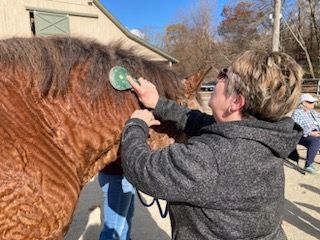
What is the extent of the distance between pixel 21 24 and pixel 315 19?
23016mm

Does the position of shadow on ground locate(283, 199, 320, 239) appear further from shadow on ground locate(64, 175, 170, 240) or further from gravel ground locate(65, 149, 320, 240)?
shadow on ground locate(64, 175, 170, 240)

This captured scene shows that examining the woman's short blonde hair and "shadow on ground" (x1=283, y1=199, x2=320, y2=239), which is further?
"shadow on ground" (x1=283, y1=199, x2=320, y2=239)

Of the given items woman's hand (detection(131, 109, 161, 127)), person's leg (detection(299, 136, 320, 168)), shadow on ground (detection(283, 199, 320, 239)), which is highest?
woman's hand (detection(131, 109, 161, 127))

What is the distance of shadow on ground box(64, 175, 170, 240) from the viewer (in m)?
3.67

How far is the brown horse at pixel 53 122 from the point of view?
3.79ft

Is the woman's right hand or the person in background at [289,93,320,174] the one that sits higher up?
the woman's right hand

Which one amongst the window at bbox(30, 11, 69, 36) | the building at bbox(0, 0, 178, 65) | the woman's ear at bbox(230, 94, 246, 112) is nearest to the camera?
the woman's ear at bbox(230, 94, 246, 112)

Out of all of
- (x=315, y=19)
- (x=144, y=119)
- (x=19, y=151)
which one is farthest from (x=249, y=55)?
(x=315, y=19)

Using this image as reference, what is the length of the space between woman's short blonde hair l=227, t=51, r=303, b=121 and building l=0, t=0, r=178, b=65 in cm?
940

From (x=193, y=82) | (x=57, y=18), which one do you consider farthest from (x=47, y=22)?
(x=193, y=82)

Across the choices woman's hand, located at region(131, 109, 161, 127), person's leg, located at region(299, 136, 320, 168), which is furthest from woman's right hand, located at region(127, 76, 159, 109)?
person's leg, located at region(299, 136, 320, 168)

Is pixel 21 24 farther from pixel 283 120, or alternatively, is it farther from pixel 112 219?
pixel 283 120

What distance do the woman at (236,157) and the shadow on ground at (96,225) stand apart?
8.11 ft

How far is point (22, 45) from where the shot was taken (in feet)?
4.42
